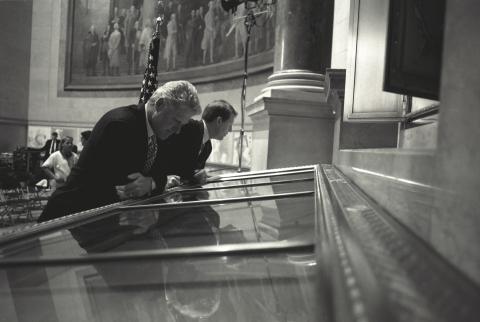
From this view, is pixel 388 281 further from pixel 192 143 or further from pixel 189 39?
pixel 189 39

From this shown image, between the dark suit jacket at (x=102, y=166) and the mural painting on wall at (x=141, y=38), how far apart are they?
1078cm

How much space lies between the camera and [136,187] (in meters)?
2.16

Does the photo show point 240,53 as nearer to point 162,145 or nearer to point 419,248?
point 162,145

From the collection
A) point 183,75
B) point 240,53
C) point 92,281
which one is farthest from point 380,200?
point 183,75

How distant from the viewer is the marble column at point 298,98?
5.47 meters

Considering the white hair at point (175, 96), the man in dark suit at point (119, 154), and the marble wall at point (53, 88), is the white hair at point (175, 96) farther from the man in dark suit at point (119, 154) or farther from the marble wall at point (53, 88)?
the marble wall at point (53, 88)

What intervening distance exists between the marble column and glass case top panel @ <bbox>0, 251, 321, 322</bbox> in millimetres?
4462

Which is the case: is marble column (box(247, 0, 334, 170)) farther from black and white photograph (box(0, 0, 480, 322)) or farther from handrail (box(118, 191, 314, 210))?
handrail (box(118, 191, 314, 210))

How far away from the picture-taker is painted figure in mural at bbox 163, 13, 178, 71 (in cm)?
1580

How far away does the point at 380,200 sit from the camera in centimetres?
97

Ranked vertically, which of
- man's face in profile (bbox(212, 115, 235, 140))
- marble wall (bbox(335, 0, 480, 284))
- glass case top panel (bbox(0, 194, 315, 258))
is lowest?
glass case top panel (bbox(0, 194, 315, 258))

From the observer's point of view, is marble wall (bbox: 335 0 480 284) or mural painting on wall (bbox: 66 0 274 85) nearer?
marble wall (bbox: 335 0 480 284)

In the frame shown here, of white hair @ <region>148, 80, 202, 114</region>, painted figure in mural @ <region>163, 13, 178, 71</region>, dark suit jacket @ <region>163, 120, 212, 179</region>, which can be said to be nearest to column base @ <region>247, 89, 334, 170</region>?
dark suit jacket @ <region>163, 120, 212, 179</region>

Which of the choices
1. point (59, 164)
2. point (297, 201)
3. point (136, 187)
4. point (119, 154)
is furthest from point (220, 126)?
point (59, 164)
